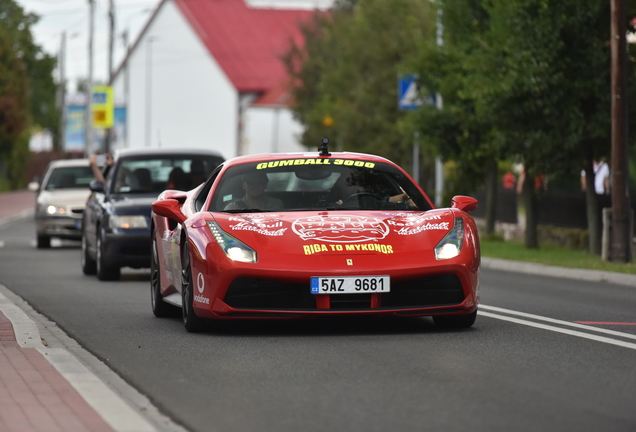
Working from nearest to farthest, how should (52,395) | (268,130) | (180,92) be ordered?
(52,395) → (180,92) → (268,130)

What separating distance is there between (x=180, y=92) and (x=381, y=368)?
97.5m

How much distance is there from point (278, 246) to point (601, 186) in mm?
18070

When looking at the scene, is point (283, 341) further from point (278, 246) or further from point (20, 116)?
point (20, 116)

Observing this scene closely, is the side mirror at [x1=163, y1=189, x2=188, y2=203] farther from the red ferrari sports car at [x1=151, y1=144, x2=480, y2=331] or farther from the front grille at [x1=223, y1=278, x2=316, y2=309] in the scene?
the front grille at [x1=223, y1=278, x2=316, y2=309]

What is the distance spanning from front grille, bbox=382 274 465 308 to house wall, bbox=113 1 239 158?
307 ft

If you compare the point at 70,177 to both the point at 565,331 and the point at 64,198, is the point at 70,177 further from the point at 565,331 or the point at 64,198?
the point at 565,331

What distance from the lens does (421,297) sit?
9828 millimetres

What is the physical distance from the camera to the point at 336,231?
32.4ft

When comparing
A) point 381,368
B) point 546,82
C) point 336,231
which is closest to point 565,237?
point 546,82

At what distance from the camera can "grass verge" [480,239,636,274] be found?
62.5 ft

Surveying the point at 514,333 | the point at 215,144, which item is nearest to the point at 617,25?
the point at 514,333

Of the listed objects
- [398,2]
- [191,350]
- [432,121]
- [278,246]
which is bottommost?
[191,350]

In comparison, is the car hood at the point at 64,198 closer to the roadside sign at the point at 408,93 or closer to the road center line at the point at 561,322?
the roadside sign at the point at 408,93

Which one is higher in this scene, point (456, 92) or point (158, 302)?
point (456, 92)
